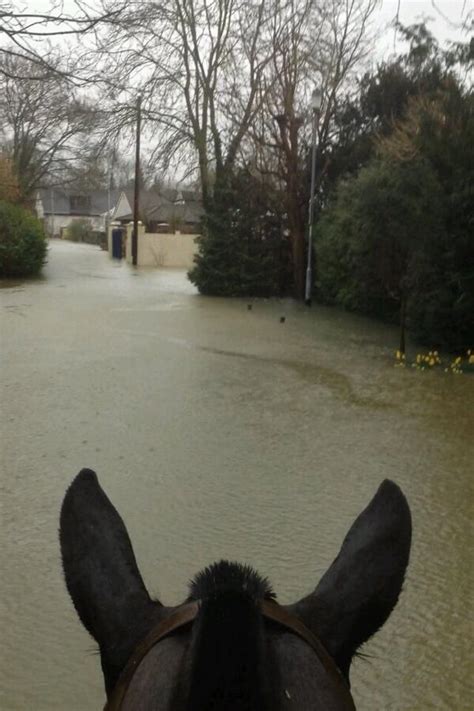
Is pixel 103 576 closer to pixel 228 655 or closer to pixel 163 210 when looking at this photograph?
pixel 228 655

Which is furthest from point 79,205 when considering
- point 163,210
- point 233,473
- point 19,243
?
point 233,473

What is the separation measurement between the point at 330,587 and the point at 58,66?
694 centimetres

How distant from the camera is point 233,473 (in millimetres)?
6250

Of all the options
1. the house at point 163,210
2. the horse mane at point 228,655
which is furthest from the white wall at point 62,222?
the horse mane at point 228,655

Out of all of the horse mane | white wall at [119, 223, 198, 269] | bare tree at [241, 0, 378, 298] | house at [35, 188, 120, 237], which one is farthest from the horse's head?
house at [35, 188, 120, 237]

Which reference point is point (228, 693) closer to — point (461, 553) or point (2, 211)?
point (461, 553)

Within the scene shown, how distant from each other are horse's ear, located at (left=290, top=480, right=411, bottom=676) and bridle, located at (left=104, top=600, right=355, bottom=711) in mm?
101

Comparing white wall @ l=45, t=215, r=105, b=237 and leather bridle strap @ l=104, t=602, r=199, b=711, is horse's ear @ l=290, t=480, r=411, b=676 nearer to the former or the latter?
leather bridle strap @ l=104, t=602, r=199, b=711

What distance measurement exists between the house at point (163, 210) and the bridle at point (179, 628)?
32.6m

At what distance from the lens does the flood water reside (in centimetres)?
368

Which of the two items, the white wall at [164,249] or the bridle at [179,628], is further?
the white wall at [164,249]

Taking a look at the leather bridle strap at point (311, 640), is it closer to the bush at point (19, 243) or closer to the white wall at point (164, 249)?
the bush at point (19, 243)

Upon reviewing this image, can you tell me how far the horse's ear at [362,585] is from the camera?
4.28 ft

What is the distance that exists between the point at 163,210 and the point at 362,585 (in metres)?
60.5
